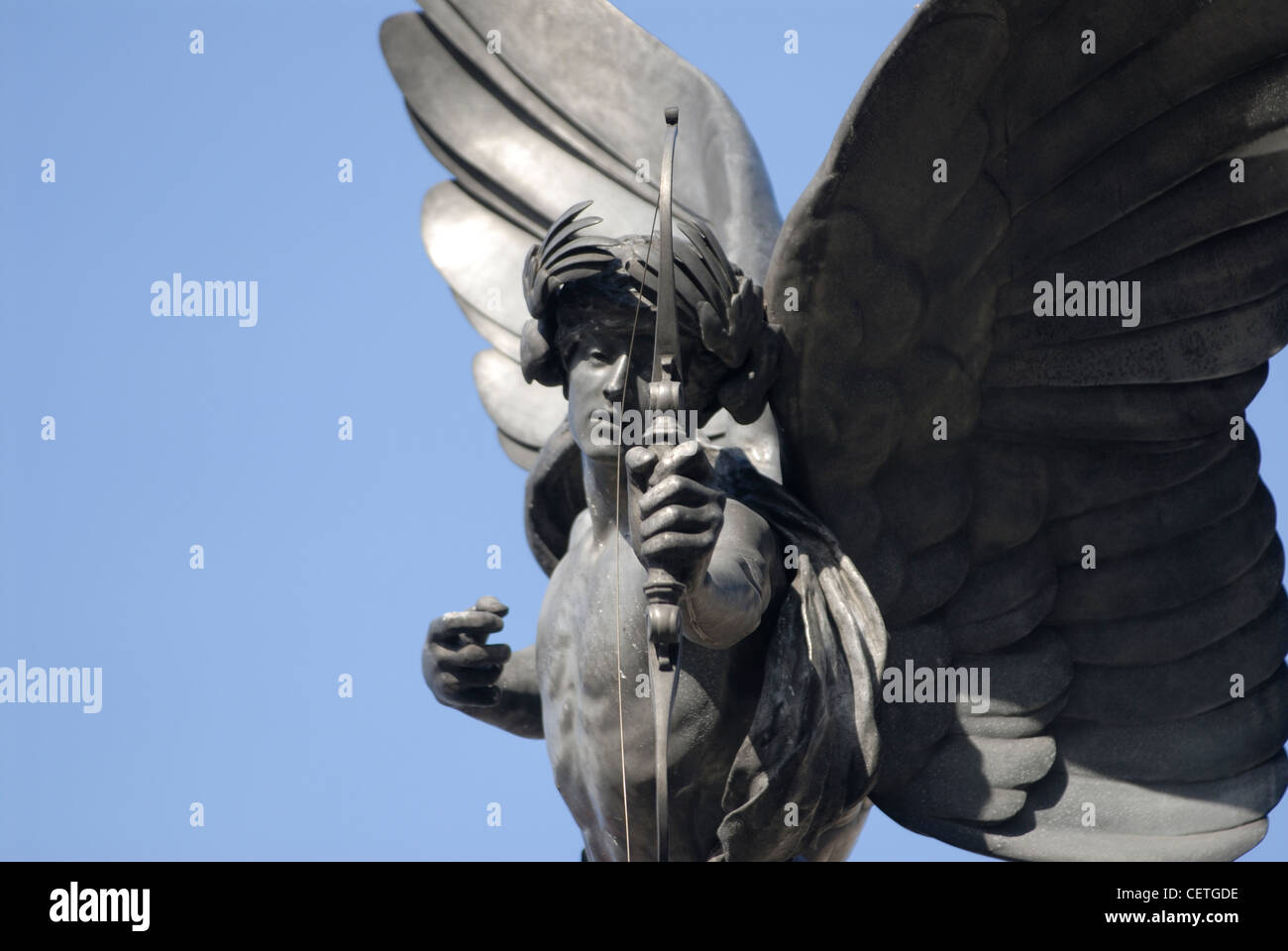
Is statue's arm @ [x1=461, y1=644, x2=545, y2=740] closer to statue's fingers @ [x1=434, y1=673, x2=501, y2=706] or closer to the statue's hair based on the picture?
statue's fingers @ [x1=434, y1=673, x2=501, y2=706]

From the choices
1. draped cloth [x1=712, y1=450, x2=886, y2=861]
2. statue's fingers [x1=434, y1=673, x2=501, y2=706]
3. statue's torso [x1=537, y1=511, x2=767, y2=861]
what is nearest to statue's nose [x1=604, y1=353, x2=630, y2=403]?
statue's torso [x1=537, y1=511, x2=767, y2=861]

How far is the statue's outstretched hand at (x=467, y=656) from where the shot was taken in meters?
8.54

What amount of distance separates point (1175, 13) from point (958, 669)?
86.0 inches

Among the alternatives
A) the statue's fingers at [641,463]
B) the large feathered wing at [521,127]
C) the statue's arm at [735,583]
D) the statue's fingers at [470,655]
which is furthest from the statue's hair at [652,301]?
the large feathered wing at [521,127]

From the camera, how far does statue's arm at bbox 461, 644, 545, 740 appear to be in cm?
→ 881

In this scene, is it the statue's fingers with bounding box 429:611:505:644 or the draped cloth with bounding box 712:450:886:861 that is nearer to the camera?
the draped cloth with bounding box 712:450:886:861

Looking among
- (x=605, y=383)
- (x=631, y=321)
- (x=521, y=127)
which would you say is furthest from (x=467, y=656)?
(x=521, y=127)

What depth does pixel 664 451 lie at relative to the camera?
698 centimetres

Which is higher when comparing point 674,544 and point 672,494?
point 672,494

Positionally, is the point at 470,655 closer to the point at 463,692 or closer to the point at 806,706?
the point at 463,692

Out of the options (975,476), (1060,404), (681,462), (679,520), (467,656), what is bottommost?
(467,656)

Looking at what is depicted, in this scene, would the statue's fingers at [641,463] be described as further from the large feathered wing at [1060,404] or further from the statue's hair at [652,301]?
the large feathered wing at [1060,404]

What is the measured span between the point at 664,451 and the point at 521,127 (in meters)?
3.36

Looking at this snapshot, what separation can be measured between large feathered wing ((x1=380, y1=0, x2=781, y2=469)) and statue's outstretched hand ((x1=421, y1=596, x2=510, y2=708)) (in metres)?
1.30
